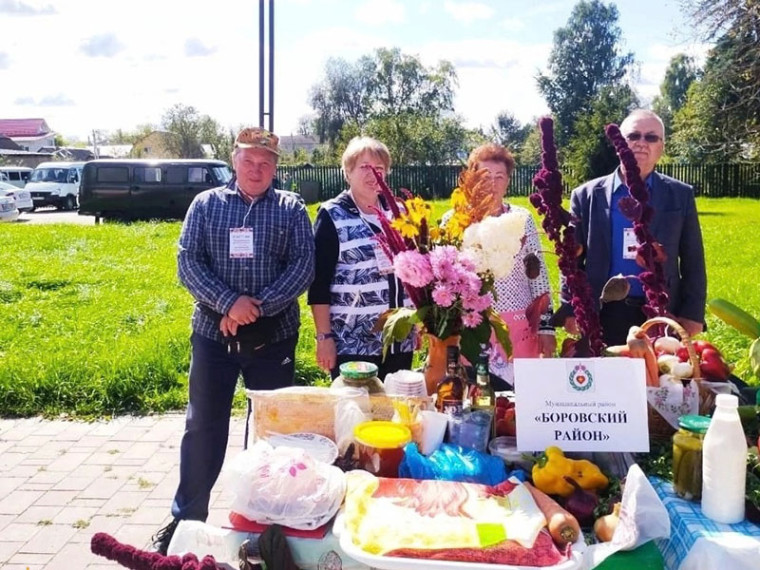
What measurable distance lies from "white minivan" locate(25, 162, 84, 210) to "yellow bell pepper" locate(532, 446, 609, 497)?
92.7 feet

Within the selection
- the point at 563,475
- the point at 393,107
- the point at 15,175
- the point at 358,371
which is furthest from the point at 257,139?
the point at 393,107

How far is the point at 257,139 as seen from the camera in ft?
9.66

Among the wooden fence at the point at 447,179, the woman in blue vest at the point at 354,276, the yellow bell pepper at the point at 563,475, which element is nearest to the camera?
the yellow bell pepper at the point at 563,475

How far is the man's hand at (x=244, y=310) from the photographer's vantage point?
2850 mm

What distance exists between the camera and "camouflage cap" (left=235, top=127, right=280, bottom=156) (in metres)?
2.94

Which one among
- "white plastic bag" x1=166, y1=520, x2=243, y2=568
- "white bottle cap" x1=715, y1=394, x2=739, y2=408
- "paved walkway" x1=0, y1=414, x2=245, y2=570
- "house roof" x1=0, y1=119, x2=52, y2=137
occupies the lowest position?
"paved walkway" x1=0, y1=414, x2=245, y2=570

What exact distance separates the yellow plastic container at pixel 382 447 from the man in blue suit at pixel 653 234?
1.46 meters

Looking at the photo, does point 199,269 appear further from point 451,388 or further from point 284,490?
point 284,490

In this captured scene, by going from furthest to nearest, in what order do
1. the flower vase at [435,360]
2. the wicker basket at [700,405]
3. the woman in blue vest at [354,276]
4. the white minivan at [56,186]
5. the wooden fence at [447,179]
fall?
the white minivan at [56,186] < the wooden fence at [447,179] < the woman in blue vest at [354,276] < the flower vase at [435,360] < the wicker basket at [700,405]

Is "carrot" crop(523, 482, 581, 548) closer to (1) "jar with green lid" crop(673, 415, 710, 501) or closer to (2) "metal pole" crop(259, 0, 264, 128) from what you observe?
(1) "jar with green lid" crop(673, 415, 710, 501)

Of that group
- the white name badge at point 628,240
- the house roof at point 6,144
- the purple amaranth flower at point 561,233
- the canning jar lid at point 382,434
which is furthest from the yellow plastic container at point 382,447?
the house roof at point 6,144

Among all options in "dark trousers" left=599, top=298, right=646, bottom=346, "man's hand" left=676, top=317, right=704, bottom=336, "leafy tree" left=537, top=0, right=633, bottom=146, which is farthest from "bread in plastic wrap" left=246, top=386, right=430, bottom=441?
"leafy tree" left=537, top=0, right=633, bottom=146

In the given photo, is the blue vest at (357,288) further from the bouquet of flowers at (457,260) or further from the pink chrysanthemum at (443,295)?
the pink chrysanthemum at (443,295)

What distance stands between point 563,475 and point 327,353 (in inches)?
59.6
